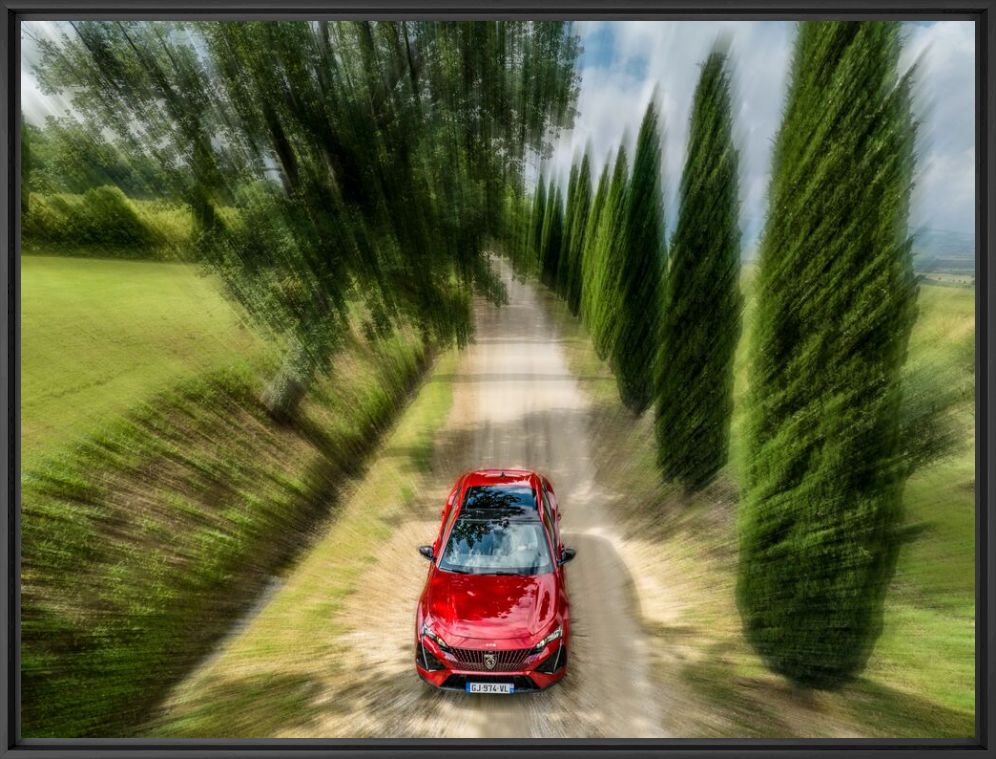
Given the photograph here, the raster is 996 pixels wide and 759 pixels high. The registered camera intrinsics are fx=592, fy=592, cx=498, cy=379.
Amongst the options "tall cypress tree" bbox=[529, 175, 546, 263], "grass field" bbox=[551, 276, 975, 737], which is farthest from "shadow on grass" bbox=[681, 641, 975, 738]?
"tall cypress tree" bbox=[529, 175, 546, 263]

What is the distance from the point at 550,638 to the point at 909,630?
1927mm

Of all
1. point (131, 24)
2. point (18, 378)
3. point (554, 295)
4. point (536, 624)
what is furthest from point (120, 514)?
point (554, 295)

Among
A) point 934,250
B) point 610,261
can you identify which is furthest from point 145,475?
point 610,261

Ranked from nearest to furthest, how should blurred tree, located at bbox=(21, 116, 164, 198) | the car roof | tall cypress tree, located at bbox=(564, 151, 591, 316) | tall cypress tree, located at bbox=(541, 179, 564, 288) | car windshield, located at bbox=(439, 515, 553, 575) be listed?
1. blurred tree, located at bbox=(21, 116, 164, 198)
2. car windshield, located at bbox=(439, 515, 553, 575)
3. the car roof
4. tall cypress tree, located at bbox=(541, 179, 564, 288)
5. tall cypress tree, located at bbox=(564, 151, 591, 316)

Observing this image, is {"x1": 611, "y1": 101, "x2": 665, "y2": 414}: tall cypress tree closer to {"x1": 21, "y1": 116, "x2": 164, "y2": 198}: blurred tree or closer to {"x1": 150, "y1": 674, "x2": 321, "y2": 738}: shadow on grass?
{"x1": 150, "y1": 674, "x2": 321, "y2": 738}: shadow on grass

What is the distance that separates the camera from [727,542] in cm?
408

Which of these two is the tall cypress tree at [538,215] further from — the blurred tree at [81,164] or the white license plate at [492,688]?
the white license plate at [492,688]

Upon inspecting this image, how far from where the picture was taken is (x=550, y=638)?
10.5ft

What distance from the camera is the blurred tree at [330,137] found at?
12.0 ft

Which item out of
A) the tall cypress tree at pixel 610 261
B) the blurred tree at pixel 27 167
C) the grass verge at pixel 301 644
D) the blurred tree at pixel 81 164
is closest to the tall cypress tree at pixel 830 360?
the grass verge at pixel 301 644

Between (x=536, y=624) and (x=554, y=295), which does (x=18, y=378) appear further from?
(x=554, y=295)

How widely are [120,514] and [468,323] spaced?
10.1 ft

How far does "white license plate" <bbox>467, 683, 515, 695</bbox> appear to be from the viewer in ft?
10.2

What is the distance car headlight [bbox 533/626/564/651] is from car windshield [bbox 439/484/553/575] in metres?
0.36
